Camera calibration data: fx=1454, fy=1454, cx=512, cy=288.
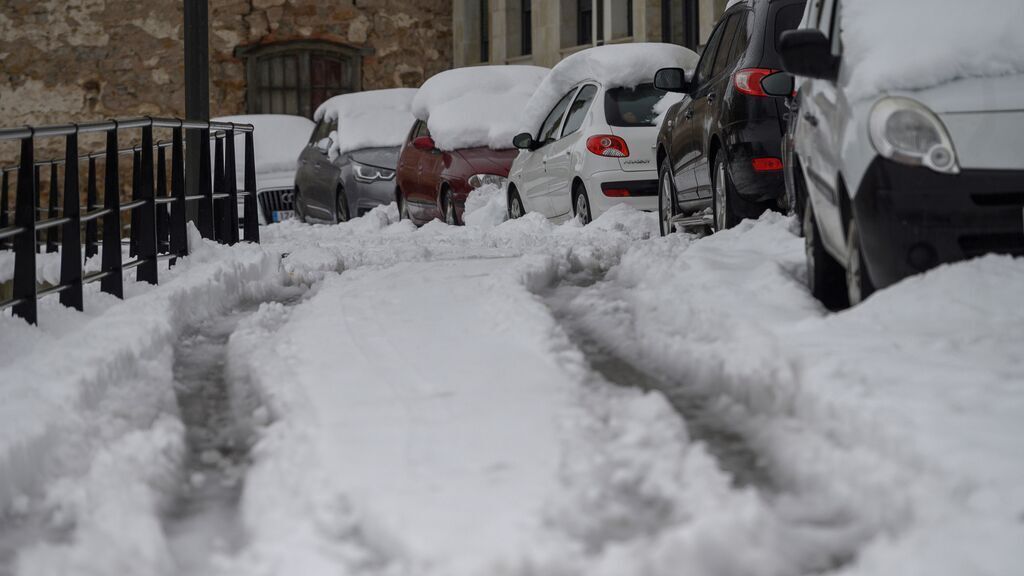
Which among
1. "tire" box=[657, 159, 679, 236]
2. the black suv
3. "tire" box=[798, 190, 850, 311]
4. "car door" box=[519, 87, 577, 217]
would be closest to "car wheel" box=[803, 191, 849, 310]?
"tire" box=[798, 190, 850, 311]

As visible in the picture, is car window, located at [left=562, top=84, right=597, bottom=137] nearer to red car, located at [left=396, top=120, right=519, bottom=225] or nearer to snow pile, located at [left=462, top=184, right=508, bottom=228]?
snow pile, located at [left=462, top=184, right=508, bottom=228]

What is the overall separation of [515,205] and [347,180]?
412 centimetres

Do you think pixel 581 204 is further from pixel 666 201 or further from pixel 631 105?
pixel 666 201

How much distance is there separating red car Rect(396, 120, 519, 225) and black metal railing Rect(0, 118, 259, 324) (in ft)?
10.5

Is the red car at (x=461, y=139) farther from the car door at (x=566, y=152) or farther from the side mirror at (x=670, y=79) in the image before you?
the side mirror at (x=670, y=79)

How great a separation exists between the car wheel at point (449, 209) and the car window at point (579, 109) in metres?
2.82

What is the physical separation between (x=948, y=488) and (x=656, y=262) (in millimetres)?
4400

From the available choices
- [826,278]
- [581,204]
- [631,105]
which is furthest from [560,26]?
[826,278]

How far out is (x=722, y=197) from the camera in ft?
29.6

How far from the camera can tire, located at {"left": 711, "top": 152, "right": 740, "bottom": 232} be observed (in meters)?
8.75

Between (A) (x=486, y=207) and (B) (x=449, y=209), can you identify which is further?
(B) (x=449, y=209)

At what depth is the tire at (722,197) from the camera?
344 inches

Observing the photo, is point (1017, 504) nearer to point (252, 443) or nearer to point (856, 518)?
point (856, 518)

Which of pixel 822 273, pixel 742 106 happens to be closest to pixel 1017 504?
pixel 822 273
